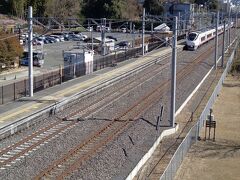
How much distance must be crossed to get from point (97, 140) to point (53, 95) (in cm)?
819

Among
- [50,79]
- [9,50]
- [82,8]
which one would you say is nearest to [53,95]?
[50,79]

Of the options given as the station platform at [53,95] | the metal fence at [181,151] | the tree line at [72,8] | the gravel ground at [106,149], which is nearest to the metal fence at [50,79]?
the station platform at [53,95]

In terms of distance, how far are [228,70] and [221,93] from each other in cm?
1108

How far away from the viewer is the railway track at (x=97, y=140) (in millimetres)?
14766

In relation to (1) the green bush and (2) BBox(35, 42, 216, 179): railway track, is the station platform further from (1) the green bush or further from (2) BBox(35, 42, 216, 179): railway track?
(1) the green bush

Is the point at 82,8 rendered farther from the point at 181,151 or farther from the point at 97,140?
the point at 181,151

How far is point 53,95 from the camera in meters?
25.8

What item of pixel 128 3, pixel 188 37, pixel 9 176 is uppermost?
pixel 128 3

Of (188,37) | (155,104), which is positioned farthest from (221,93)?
(188,37)

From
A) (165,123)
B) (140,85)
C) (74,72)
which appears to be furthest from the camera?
(74,72)

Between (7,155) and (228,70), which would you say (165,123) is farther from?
(228,70)

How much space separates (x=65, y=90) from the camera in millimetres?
27469

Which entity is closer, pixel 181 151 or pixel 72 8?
pixel 181 151

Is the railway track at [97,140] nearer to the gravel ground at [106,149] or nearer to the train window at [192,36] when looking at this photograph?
the gravel ground at [106,149]
